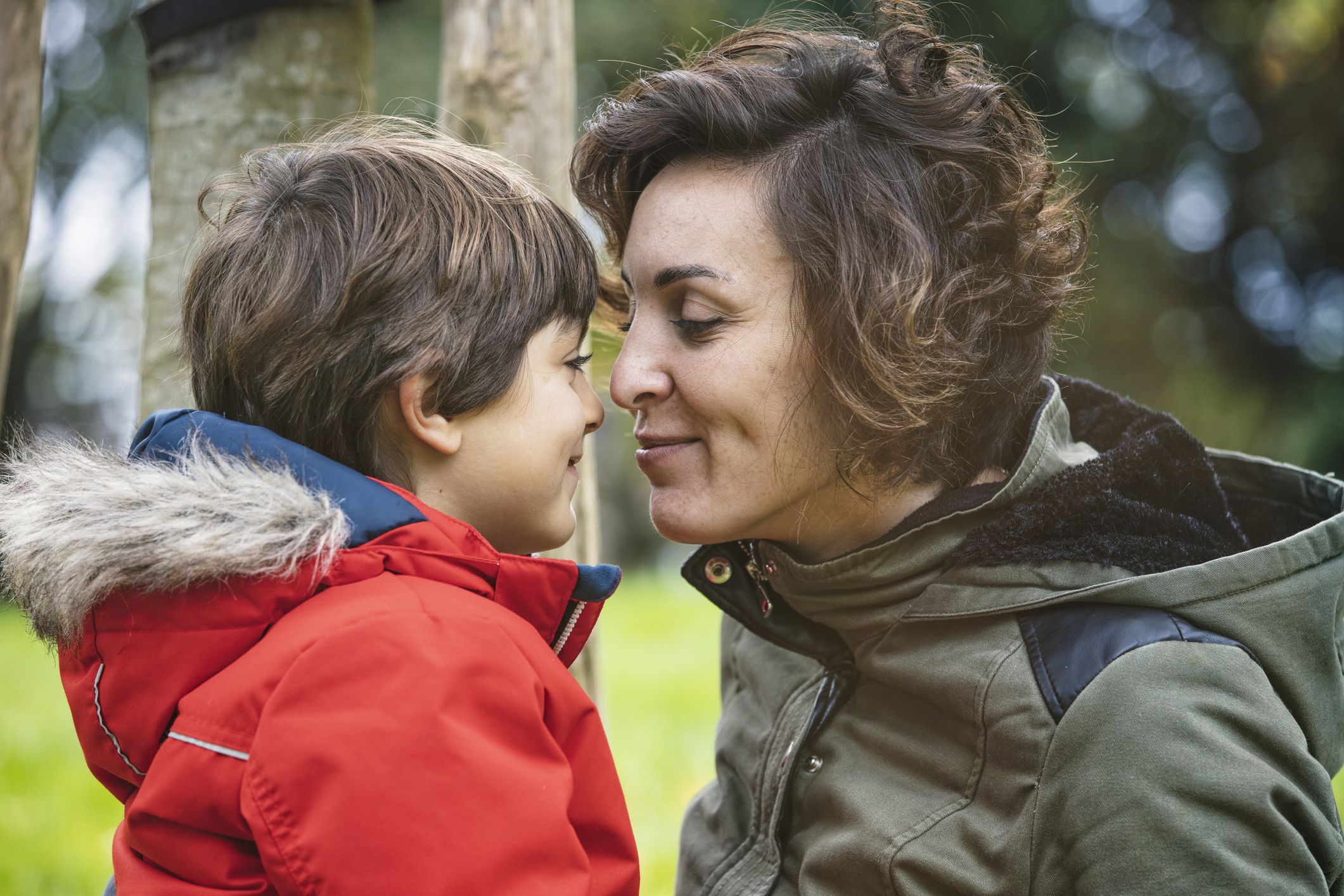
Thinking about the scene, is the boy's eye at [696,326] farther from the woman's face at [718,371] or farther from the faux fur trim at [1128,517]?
the faux fur trim at [1128,517]

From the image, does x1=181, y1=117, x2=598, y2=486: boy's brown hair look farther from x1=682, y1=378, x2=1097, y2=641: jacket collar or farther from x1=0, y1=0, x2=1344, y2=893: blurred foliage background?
x1=0, y1=0, x2=1344, y2=893: blurred foliage background

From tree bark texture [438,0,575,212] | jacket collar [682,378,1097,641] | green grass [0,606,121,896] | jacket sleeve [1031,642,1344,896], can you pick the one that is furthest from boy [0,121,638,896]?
green grass [0,606,121,896]

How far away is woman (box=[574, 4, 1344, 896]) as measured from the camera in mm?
1568

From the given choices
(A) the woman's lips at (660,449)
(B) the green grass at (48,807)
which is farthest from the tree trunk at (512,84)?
(B) the green grass at (48,807)

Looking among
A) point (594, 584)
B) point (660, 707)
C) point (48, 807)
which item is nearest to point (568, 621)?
point (594, 584)

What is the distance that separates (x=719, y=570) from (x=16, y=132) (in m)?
1.79

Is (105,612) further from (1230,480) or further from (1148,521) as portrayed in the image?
(1230,480)

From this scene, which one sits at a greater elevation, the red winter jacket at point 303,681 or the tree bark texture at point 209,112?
the tree bark texture at point 209,112

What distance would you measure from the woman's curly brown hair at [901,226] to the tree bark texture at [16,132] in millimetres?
1322

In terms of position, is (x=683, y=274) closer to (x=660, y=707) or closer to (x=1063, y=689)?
(x=1063, y=689)

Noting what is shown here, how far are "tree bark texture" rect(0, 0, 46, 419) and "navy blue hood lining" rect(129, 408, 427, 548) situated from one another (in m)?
0.94

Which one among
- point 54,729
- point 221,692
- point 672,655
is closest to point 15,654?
point 54,729

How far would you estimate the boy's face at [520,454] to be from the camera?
1828mm

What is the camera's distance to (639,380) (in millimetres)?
2016
